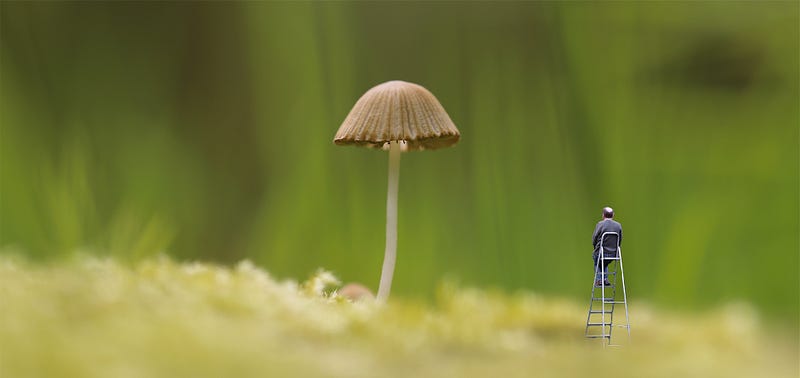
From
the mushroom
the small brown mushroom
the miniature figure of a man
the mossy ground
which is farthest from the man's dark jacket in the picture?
the small brown mushroom

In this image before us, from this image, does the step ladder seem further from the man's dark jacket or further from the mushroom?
the mushroom

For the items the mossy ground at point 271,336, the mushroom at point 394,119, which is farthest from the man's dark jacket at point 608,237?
the mushroom at point 394,119

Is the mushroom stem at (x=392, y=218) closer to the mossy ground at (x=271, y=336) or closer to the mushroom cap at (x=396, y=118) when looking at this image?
the mushroom cap at (x=396, y=118)

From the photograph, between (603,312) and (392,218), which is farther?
(392,218)

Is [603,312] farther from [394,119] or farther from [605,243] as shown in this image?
[394,119]

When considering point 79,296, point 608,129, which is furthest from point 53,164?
point 608,129

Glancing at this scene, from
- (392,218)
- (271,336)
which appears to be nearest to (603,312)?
(392,218)
